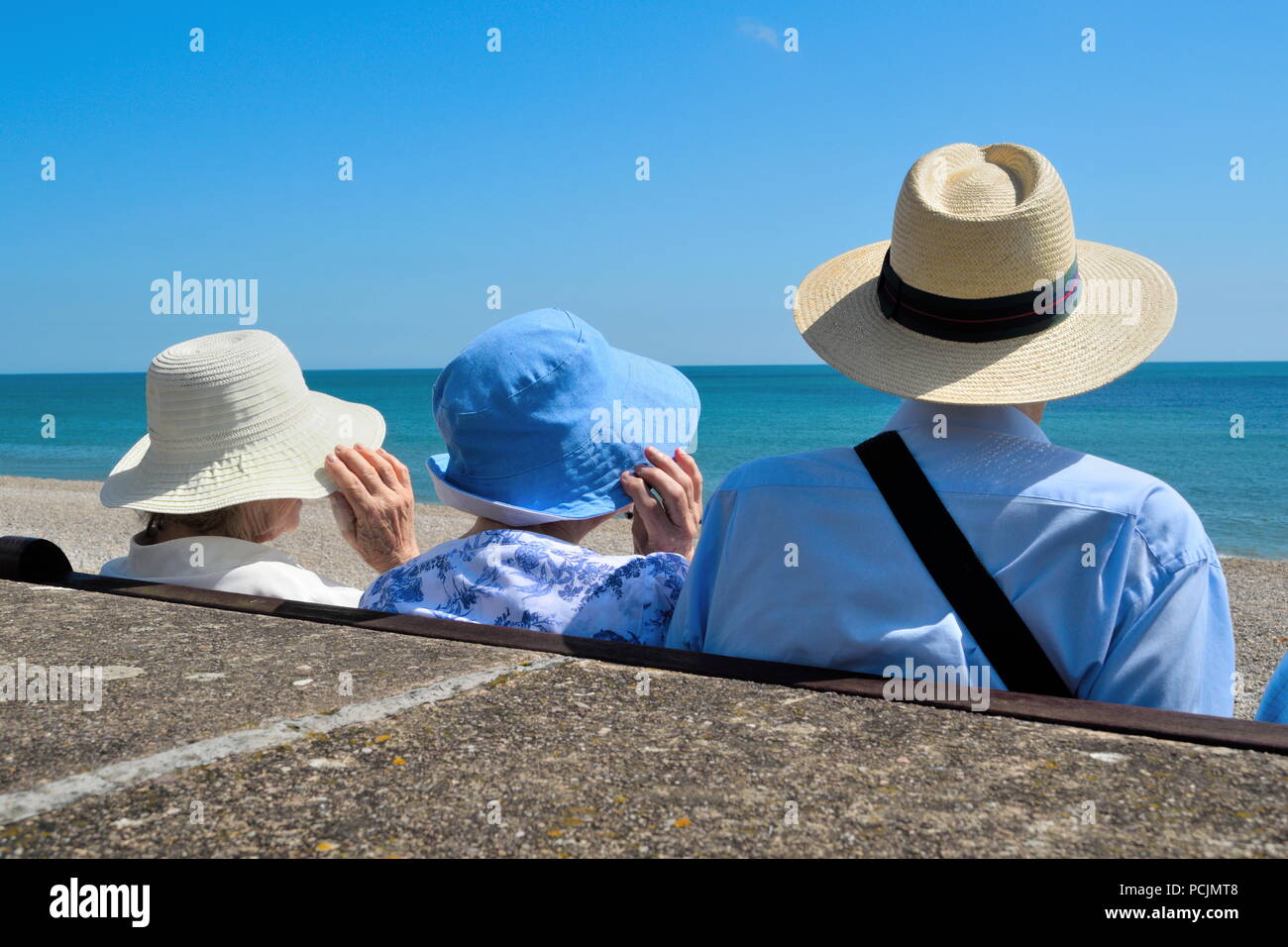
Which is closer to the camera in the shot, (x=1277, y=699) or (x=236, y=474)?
(x=1277, y=699)

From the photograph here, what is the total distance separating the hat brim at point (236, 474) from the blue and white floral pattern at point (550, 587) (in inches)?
27.4

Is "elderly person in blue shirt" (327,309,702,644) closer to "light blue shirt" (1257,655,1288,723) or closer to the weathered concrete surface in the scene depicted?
the weathered concrete surface

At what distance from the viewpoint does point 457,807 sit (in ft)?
4.79

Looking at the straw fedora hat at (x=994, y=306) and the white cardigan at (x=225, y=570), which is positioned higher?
the straw fedora hat at (x=994, y=306)

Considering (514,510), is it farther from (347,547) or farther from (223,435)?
(347,547)

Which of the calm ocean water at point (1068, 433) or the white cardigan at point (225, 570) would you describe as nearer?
the white cardigan at point (225, 570)

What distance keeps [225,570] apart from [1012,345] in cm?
217

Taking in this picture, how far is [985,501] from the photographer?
1.88 m

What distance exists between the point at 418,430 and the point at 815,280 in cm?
5766

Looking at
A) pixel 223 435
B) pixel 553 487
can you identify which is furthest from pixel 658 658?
pixel 223 435

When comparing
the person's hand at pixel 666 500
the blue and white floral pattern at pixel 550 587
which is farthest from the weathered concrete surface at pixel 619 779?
the person's hand at pixel 666 500

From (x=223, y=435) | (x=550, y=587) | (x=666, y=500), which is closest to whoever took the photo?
(x=550, y=587)

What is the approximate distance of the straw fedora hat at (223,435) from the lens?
304 centimetres

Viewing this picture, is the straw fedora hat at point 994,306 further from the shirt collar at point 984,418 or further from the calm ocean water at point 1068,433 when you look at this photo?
the calm ocean water at point 1068,433
